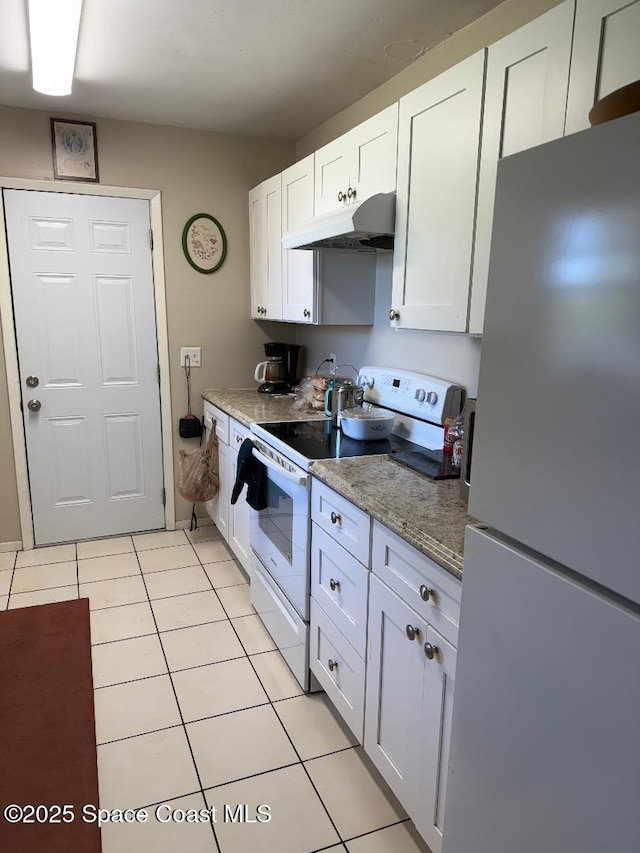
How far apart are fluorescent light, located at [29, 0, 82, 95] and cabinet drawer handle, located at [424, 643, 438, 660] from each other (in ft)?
7.18

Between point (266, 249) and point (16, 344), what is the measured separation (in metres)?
1.55

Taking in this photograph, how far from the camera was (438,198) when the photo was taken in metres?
1.79

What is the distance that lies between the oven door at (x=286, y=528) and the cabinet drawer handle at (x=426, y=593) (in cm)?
73

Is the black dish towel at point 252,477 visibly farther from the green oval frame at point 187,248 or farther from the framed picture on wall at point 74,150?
the framed picture on wall at point 74,150

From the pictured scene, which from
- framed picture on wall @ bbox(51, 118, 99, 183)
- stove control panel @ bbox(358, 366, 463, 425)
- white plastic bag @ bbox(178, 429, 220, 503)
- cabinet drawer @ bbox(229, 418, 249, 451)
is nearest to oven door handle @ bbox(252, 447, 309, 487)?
cabinet drawer @ bbox(229, 418, 249, 451)

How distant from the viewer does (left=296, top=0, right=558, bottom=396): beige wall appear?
197 cm

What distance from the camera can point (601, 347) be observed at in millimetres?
732

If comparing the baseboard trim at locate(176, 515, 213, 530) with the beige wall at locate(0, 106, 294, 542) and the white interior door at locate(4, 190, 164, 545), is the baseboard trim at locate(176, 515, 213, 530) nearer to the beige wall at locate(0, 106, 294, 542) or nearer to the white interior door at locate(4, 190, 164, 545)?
the beige wall at locate(0, 106, 294, 542)

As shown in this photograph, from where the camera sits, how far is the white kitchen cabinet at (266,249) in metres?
3.16

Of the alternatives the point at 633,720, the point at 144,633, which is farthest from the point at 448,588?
the point at 144,633

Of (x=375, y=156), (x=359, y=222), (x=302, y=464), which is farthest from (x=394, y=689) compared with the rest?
(x=375, y=156)

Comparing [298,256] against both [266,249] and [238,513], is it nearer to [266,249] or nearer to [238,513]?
[266,249]

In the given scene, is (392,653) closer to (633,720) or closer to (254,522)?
(633,720)

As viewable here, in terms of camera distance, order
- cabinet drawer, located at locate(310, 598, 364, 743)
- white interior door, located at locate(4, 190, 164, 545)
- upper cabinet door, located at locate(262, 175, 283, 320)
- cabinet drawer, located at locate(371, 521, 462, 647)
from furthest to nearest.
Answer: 1. white interior door, located at locate(4, 190, 164, 545)
2. upper cabinet door, located at locate(262, 175, 283, 320)
3. cabinet drawer, located at locate(310, 598, 364, 743)
4. cabinet drawer, located at locate(371, 521, 462, 647)
